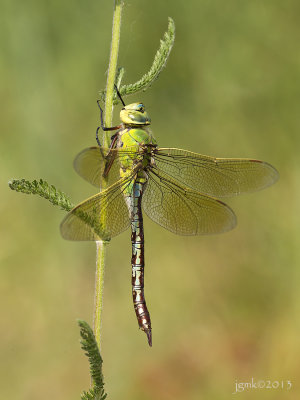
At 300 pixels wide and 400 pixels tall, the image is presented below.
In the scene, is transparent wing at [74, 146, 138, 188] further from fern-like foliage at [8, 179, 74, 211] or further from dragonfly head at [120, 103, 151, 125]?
fern-like foliage at [8, 179, 74, 211]

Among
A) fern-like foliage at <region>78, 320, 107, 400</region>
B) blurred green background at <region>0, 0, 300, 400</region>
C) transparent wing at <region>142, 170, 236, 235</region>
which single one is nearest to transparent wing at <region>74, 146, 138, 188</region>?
transparent wing at <region>142, 170, 236, 235</region>

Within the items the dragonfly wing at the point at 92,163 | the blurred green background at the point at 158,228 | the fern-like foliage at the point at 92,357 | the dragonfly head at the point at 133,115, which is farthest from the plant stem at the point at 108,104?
the blurred green background at the point at 158,228

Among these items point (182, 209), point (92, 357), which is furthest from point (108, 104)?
point (182, 209)

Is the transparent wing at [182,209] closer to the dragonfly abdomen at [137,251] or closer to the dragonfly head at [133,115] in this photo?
the dragonfly abdomen at [137,251]

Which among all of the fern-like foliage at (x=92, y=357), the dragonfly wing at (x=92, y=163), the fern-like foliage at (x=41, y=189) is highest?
the dragonfly wing at (x=92, y=163)

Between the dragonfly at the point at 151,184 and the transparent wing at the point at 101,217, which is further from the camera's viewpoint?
the dragonfly at the point at 151,184

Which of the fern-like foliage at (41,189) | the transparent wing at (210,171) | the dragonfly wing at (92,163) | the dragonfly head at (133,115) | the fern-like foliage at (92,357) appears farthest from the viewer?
the transparent wing at (210,171)

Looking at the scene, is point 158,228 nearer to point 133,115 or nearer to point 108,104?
point 133,115
